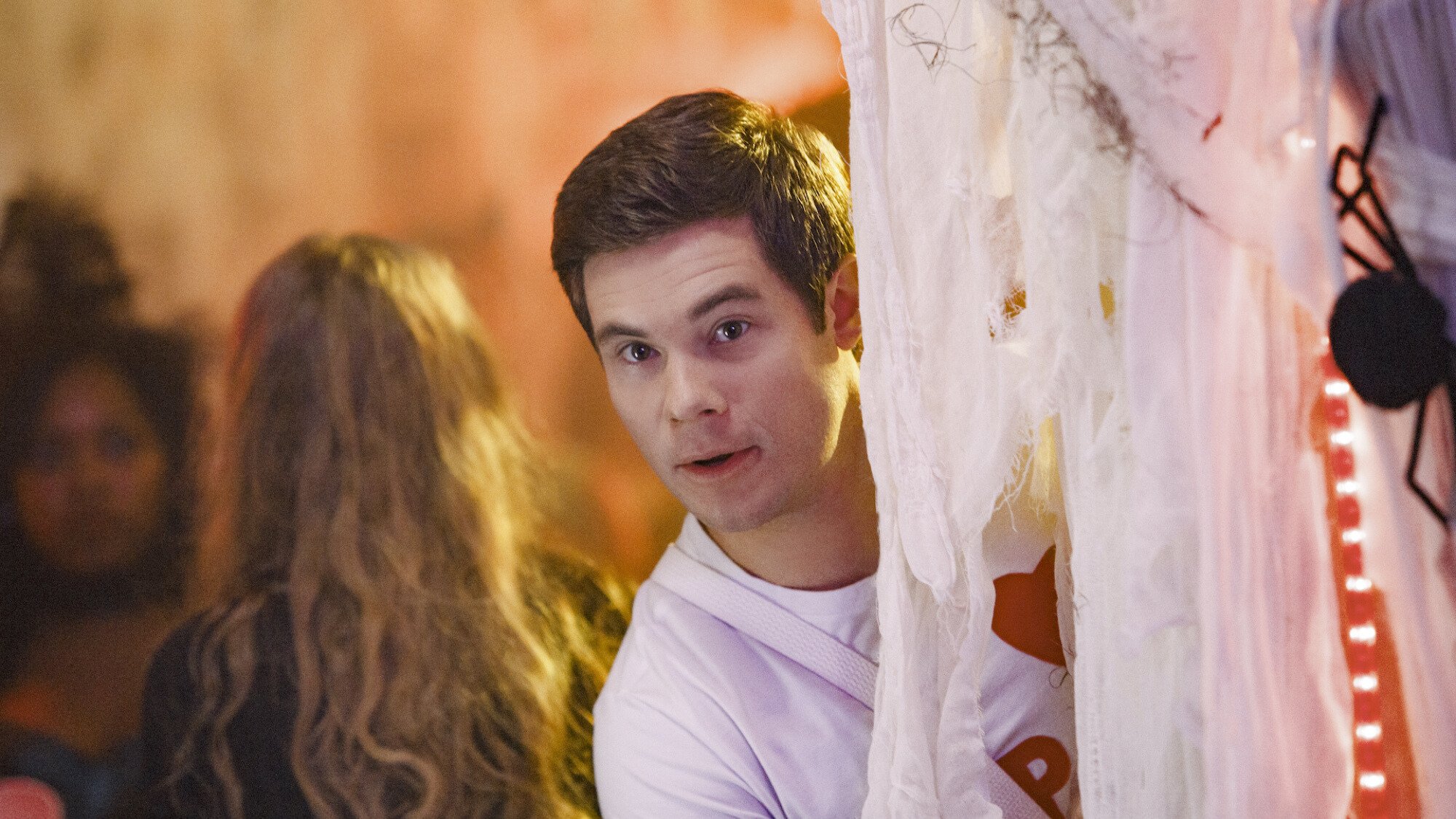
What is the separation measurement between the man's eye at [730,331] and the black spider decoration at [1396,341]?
678mm

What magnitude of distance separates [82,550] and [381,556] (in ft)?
1.12

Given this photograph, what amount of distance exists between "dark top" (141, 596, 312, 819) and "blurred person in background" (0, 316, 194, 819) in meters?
0.02

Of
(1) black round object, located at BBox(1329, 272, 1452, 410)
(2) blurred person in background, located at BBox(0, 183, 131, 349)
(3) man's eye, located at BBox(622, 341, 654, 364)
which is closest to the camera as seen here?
(1) black round object, located at BBox(1329, 272, 1452, 410)

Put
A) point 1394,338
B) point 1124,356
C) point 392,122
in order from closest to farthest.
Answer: point 1394,338, point 1124,356, point 392,122

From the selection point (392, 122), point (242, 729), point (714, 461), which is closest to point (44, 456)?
point (242, 729)

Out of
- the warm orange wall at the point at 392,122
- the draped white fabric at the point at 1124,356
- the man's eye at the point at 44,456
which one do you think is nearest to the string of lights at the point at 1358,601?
the draped white fabric at the point at 1124,356

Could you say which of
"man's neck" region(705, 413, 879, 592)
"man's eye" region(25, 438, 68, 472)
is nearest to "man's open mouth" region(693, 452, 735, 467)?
"man's neck" region(705, 413, 879, 592)

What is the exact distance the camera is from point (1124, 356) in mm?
843

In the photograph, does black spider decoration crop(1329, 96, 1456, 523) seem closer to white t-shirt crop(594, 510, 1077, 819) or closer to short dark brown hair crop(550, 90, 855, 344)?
white t-shirt crop(594, 510, 1077, 819)

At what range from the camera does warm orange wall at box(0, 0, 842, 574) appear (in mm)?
1231

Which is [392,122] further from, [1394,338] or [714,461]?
[1394,338]

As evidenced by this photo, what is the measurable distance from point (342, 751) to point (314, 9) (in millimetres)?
931

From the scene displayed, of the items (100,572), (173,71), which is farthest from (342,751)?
(173,71)

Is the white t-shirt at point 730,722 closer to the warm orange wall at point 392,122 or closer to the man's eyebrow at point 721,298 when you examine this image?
the warm orange wall at point 392,122
